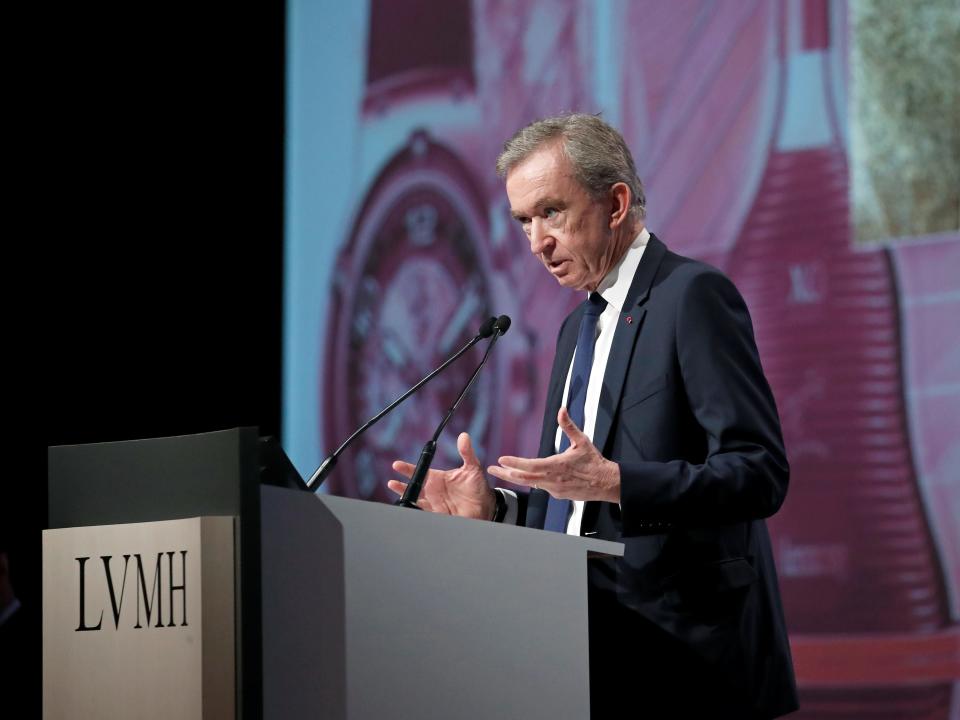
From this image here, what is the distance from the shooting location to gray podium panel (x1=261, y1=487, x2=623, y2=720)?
156 cm

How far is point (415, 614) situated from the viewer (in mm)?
1671

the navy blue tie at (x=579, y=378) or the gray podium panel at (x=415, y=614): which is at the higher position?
the navy blue tie at (x=579, y=378)

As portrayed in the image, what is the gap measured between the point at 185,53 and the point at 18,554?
223 centimetres

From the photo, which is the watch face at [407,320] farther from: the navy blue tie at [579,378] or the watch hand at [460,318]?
the navy blue tie at [579,378]

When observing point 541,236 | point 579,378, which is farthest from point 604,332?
point 541,236

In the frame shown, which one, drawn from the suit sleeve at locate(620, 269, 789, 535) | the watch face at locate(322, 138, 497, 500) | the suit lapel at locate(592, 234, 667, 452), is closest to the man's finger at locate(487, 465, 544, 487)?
the suit sleeve at locate(620, 269, 789, 535)

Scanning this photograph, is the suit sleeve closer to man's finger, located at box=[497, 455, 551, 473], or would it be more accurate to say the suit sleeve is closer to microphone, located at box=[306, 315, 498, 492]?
man's finger, located at box=[497, 455, 551, 473]

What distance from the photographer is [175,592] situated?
1.54 meters

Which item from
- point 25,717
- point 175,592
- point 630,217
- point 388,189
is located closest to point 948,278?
point 630,217

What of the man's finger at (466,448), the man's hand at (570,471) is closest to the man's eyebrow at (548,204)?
the man's finger at (466,448)

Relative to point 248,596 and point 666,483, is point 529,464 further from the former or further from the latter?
point 248,596

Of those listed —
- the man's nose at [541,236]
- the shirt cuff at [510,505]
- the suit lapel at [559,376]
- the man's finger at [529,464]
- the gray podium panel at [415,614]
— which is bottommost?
the gray podium panel at [415,614]

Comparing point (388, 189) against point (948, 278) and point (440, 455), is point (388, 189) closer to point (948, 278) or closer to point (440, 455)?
point (440, 455)

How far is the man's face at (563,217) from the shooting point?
2.33 m
